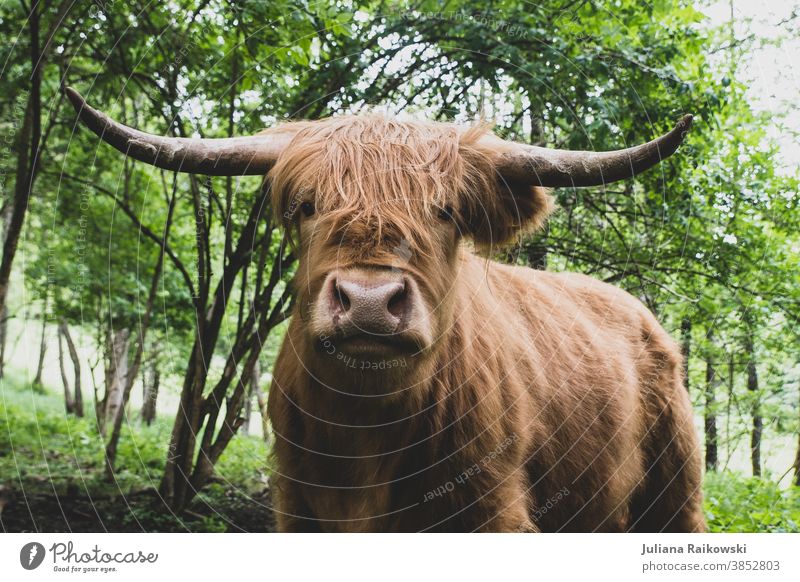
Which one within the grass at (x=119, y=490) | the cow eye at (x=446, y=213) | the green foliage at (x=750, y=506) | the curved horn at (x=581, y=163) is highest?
the curved horn at (x=581, y=163)

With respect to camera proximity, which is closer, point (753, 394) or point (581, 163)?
point (581, 163)

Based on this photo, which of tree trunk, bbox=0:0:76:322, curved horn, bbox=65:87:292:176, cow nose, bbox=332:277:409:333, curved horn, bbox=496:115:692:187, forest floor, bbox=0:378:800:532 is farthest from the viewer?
forest floor, bbox=0:378:800:532

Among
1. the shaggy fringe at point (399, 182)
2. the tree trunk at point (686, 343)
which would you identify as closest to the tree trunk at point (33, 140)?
the shaggy fringe at point (399, 182)

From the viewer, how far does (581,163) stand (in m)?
2.87

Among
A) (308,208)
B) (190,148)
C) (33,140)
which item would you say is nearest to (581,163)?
(308,208)

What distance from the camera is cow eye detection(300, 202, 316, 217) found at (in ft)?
9.52

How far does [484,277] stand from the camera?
3.72m

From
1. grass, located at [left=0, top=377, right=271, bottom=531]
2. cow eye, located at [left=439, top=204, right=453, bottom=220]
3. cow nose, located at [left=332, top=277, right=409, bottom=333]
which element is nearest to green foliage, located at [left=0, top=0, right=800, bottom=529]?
grass, located at [left=0, top=377, right=271, bottom=531]

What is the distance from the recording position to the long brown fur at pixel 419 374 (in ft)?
8.99

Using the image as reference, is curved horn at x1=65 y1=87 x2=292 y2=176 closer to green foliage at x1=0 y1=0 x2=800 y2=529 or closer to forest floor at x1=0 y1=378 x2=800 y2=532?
green foliage at x1=0 y1=0 x2=800 y2=529

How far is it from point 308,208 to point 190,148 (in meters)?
0.58

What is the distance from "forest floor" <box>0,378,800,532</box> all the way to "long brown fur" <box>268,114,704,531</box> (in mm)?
1538

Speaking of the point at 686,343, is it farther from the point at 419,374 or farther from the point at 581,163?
the point at 419,374

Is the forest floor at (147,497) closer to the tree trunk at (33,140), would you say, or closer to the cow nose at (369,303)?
the tree trunk at (33,140)
